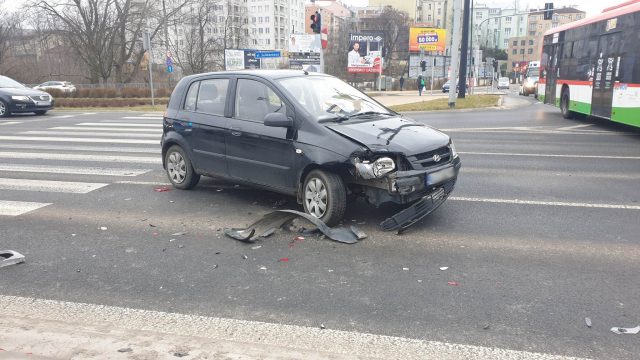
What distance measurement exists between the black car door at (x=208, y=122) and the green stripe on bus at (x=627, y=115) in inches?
419

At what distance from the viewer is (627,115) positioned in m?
13.2

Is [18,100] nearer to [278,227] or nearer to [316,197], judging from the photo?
[278,227]

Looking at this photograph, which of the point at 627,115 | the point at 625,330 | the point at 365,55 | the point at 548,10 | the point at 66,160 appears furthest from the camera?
the point at 365,55

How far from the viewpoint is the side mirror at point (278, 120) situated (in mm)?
6016

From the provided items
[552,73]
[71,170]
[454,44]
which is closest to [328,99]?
[71,170]

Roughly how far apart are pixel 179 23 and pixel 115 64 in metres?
8.02

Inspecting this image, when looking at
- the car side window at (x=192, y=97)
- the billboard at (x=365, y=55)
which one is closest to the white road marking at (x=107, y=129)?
the car side window at (x=192, y=97)

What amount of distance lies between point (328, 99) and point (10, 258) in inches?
153

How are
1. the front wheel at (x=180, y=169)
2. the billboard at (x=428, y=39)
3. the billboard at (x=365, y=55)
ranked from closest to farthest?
the front wheel at (x=180, y=169)
the billboard at (x=365, y=55)
the billboard at (x=428, y=39)

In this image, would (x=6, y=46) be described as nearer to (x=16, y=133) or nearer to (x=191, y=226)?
(x=16, y=133)

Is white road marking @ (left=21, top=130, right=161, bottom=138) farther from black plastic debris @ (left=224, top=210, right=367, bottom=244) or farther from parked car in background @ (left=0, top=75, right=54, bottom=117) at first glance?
black plastic debris @ (left=224, top=210, right=367, bottom=244)

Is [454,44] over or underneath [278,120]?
over

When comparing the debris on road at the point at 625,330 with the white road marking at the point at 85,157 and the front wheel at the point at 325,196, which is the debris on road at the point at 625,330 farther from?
the white road marking at the point at 85,157

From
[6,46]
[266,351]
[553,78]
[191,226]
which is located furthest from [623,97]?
[6,46]
